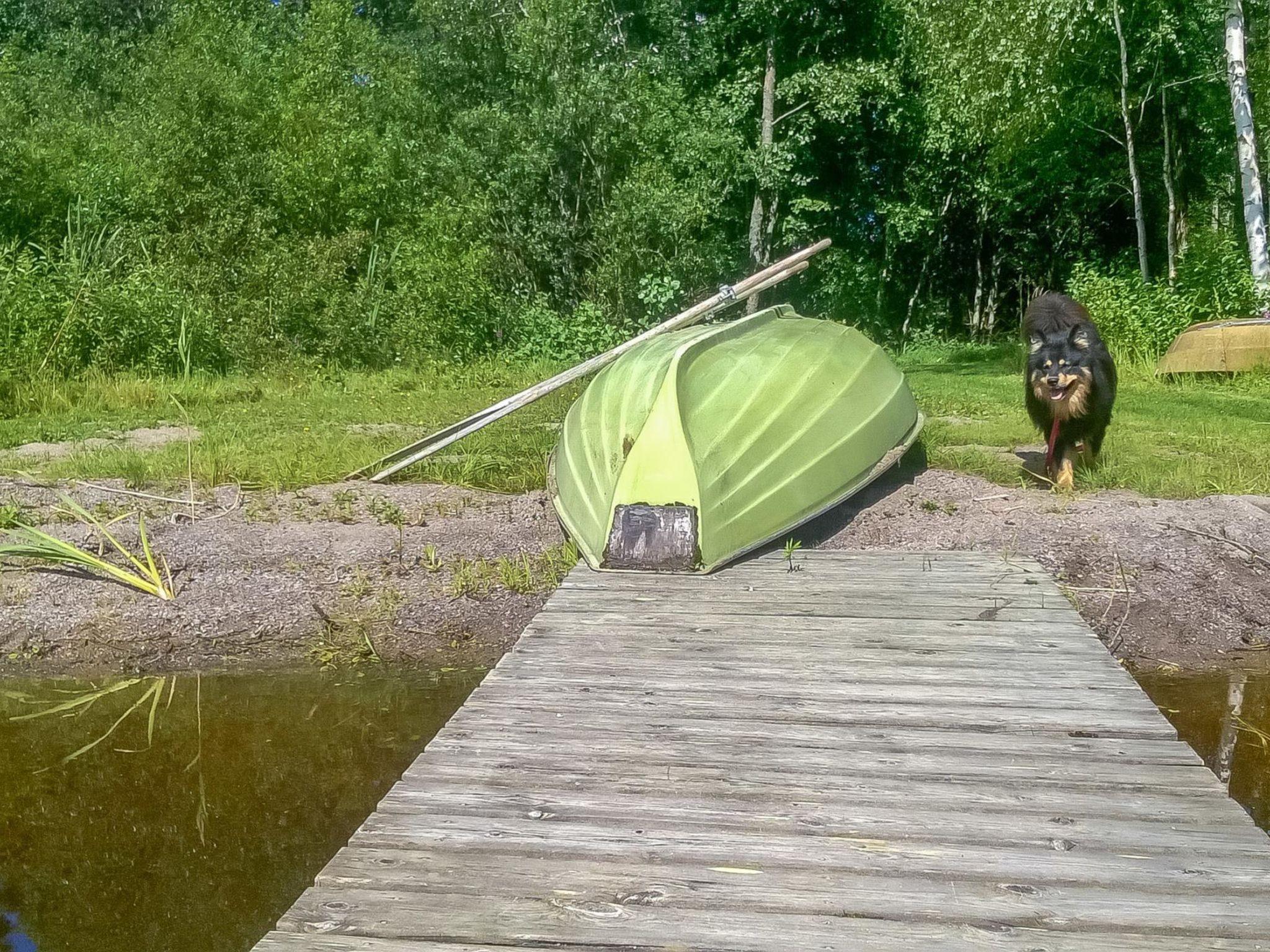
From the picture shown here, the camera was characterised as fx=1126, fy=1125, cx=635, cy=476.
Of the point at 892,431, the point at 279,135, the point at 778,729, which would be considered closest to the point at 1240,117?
the point at 892,431

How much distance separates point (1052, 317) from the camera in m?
6.20

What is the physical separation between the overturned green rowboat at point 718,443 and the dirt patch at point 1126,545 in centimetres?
29

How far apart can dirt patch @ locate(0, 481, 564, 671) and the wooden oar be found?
0.67 m

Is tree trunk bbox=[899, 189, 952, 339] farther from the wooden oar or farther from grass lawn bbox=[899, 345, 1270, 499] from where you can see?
the wooden oar

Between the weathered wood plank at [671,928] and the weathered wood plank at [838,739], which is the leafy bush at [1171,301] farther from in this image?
the weathered wood plank at [671,928]

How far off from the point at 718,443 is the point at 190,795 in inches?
100

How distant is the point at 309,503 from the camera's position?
6254 mm

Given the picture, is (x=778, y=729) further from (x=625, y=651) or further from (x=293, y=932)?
(x=293, y=932)

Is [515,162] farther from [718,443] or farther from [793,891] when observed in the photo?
[793,891]

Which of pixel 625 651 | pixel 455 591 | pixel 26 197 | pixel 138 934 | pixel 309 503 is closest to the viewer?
pixel 138 934

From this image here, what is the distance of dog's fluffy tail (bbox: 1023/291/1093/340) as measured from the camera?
615cm

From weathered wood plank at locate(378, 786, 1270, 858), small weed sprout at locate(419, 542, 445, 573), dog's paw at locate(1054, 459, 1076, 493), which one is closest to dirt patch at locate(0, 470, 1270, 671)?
small weed sprout at locate(419, 542, 445, 573)

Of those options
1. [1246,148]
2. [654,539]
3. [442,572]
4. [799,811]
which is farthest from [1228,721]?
[1246,148]

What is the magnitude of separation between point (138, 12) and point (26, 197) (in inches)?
713
